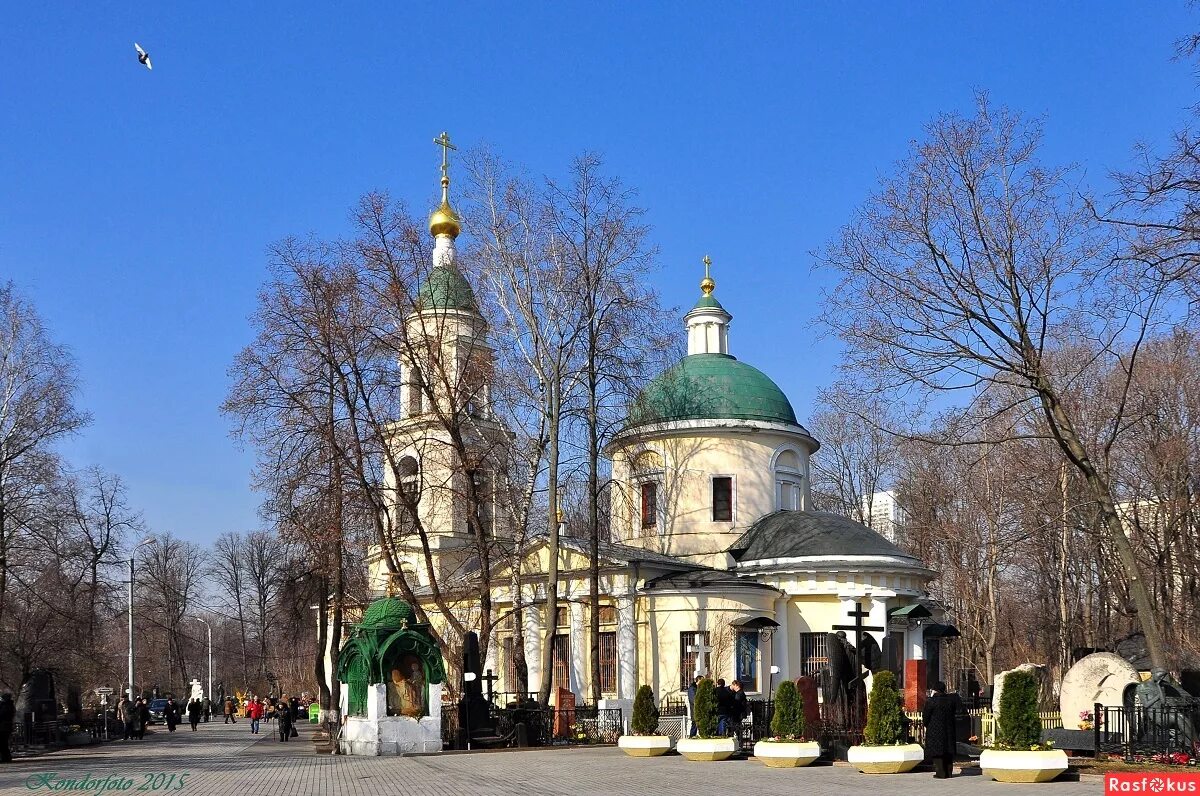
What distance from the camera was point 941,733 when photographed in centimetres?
1808

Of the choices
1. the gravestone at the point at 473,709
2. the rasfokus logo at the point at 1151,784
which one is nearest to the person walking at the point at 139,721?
the gravestone at the point at 473,709

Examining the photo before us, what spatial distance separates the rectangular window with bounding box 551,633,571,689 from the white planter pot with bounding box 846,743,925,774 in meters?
18.4

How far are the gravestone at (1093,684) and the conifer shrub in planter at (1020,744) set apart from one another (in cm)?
835

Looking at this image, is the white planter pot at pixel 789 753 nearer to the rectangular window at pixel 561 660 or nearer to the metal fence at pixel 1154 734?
the metal fence at pixel 1154 734

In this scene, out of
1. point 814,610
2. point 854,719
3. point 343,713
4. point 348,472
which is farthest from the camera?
point 814,610

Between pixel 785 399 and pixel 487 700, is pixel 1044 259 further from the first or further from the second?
pixel 785 399

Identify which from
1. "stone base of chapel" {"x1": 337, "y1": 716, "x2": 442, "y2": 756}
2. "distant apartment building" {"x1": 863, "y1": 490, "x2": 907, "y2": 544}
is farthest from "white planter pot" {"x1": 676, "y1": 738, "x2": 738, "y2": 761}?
"distant apartment building" {"x1": 863, "y1": 490, "x2": 907, "y2": 544}

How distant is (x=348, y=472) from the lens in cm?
3020

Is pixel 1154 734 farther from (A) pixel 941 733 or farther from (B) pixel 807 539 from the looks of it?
(B) pixel 807 539

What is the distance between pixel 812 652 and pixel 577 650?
6567mm

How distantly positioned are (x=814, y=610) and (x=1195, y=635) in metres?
13.4

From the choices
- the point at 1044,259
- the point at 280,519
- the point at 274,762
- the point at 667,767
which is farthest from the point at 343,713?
the point at 1044,259

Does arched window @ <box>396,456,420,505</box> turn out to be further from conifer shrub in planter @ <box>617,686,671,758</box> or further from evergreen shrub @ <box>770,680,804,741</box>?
evergreen shrub @ <box>770,680,804,741</box>

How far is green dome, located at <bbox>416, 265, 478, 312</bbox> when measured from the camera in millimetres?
31453
